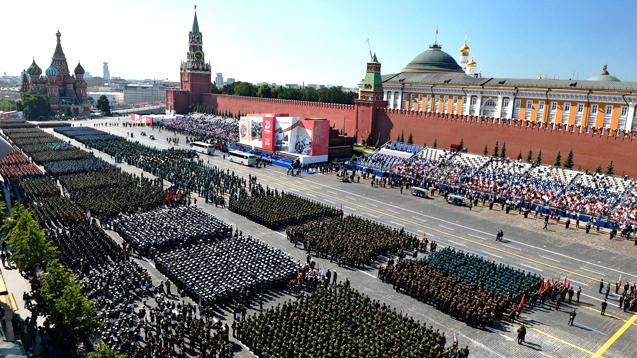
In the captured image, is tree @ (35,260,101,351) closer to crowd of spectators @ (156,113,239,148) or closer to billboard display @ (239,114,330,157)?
billboard display @ (239,114,330,157)

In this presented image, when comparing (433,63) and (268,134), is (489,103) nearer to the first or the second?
(433,63)

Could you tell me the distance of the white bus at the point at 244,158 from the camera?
47406 millimetres

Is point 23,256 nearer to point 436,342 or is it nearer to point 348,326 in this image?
point 348,326

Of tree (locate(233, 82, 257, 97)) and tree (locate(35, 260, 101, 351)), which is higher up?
tree (locate(233, 82, 257, 97))

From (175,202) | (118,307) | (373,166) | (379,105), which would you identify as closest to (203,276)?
(118,307)

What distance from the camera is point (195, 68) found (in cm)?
9188

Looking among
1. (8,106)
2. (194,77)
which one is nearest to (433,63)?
(194,77)

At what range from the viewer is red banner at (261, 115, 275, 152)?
5047cm

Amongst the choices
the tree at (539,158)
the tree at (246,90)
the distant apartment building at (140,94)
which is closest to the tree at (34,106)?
the tree at (246,90)

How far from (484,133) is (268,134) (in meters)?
23.1

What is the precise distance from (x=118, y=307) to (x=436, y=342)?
11564 millimetres

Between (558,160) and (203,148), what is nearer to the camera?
(558,160)

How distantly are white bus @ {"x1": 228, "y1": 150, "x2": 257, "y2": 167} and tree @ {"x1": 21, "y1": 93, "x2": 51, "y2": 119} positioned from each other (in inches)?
2265

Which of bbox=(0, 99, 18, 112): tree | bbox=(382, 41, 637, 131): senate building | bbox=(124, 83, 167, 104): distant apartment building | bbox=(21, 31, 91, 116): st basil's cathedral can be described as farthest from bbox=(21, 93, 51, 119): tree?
bbox=(124, 83, 167, 104): distant apartment building
